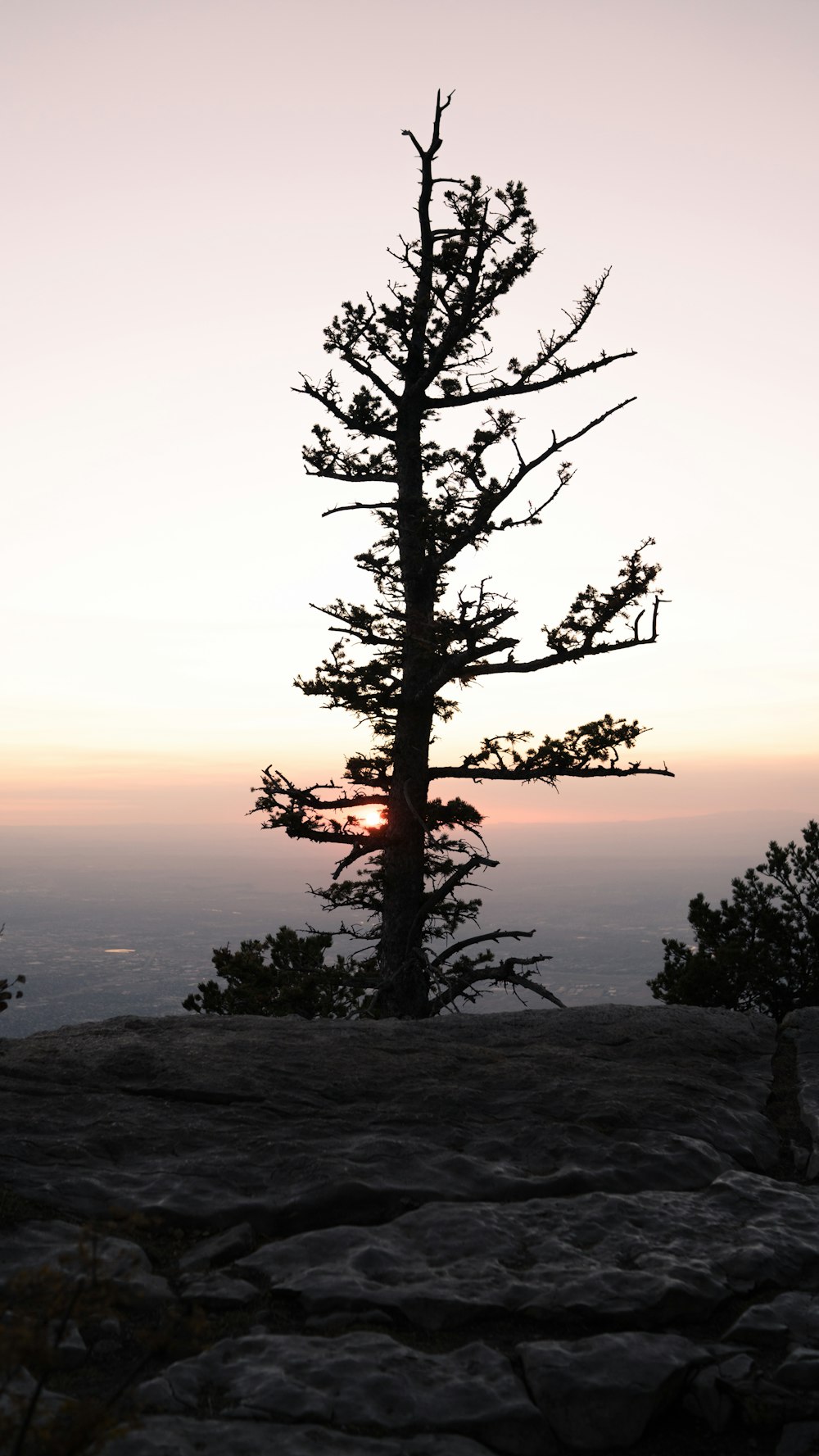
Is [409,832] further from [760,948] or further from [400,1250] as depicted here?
[400,1250]

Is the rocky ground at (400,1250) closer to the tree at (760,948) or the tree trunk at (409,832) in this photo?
the tree trunk at (409,832)

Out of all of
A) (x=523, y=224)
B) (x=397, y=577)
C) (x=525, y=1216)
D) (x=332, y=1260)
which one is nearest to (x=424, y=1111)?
(x=525, y=1216)

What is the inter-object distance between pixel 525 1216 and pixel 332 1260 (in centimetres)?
115

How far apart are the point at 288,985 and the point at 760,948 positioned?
30.8 ft

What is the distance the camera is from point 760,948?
18.7m

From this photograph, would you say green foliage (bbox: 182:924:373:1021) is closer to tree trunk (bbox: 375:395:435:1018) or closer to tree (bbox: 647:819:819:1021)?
tree trunk (bbox: 375:395:435:1018)

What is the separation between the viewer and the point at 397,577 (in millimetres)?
18875

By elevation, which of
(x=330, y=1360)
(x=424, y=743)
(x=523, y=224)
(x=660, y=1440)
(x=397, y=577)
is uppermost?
(x=523, y=224)

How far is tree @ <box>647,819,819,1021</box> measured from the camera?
59.6 ft

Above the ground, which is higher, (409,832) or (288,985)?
(409,832)

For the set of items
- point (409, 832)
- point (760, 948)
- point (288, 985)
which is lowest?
point (288, 985)

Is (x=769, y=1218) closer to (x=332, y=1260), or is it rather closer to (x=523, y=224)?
(x=332, y=1260)

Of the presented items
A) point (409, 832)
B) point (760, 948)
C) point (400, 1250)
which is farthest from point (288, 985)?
point (400, 1250)

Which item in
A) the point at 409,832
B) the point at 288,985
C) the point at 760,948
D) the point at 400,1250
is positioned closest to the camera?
the point at 400,1250
